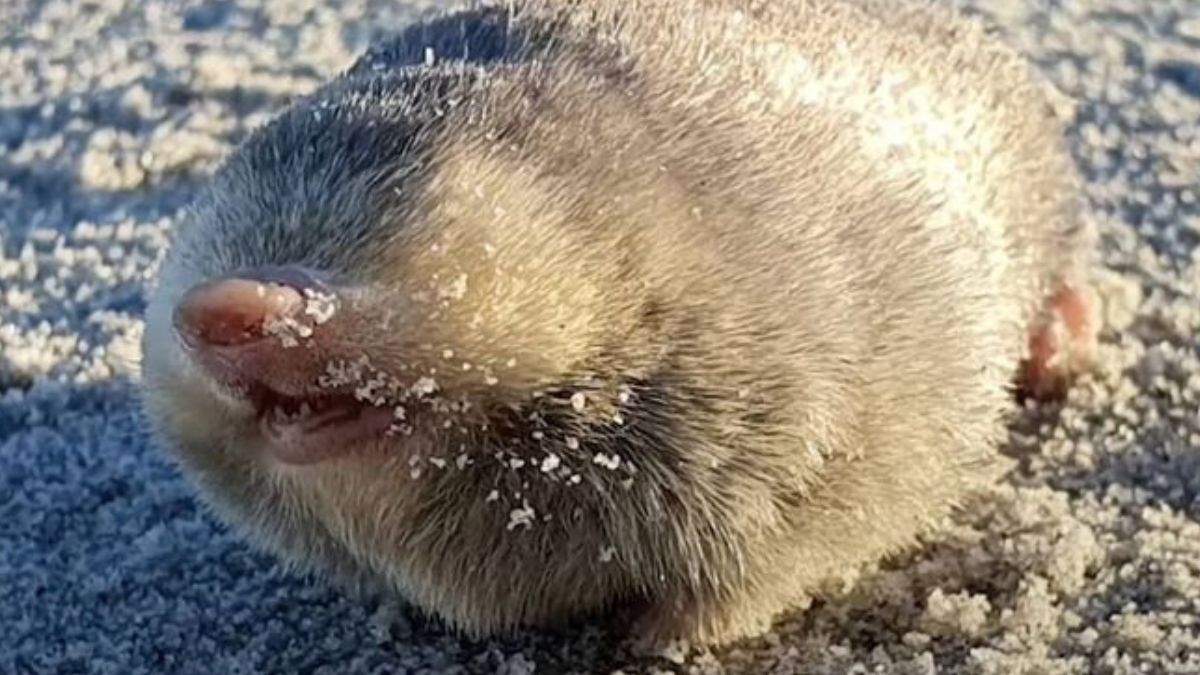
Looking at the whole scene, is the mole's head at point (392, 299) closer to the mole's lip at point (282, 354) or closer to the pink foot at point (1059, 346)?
the mole's lip at point (282, 354)

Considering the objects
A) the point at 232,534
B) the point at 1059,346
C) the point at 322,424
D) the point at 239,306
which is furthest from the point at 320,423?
the point at 1059,346

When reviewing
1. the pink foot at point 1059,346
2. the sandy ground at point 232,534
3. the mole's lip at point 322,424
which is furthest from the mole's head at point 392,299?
the pink foot at point 1059,346

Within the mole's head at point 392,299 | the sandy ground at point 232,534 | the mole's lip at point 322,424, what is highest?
the mole's head at point 392,299

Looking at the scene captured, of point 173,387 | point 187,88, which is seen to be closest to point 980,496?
point 173,387

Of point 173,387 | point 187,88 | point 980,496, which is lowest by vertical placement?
point 187,88

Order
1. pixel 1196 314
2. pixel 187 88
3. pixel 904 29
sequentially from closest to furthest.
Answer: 1. pixel 904 29
2. pixel 1196 314
3. pixel 187 88

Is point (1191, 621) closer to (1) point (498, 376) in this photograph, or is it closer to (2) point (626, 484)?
(2) point (626, 484)

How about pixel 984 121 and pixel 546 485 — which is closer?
pixel 546 485

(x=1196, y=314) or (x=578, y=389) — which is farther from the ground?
(x=578, y=389)

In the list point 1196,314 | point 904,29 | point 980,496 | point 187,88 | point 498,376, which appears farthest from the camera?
point 187,88
